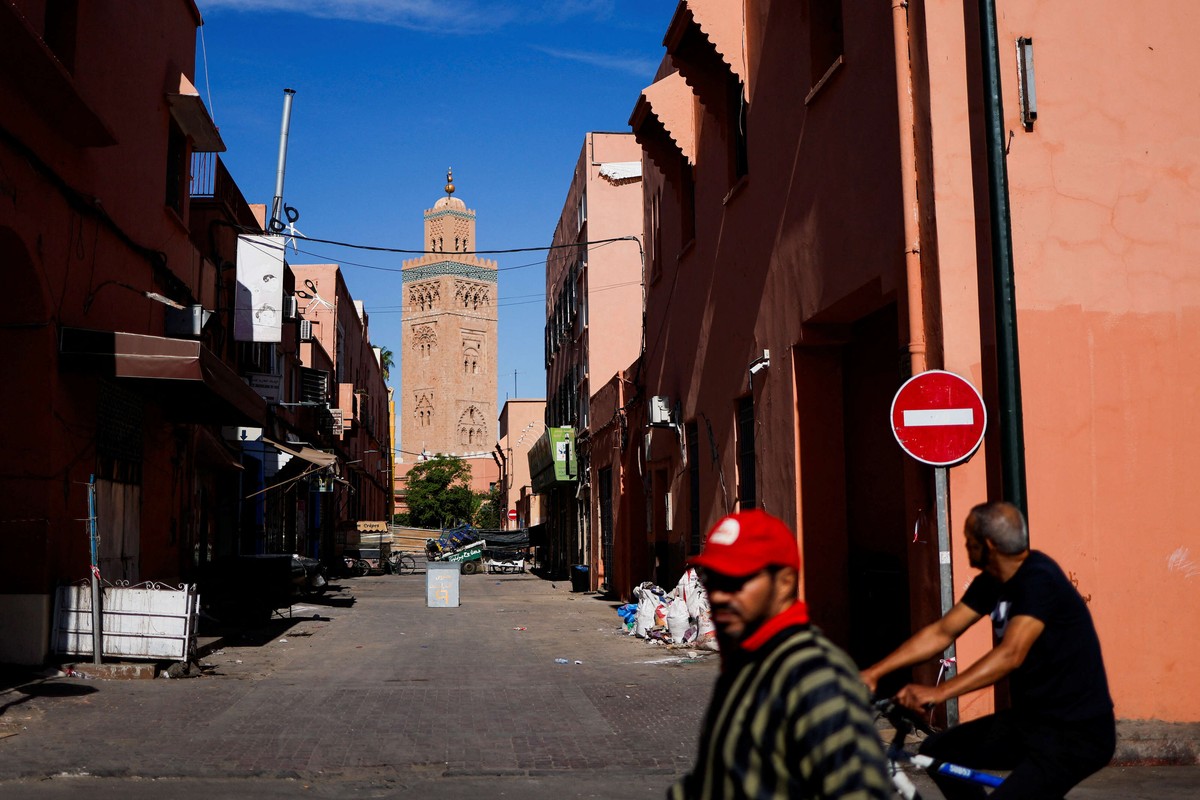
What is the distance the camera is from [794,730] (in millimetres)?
2428

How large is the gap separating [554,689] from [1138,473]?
19.0 feet

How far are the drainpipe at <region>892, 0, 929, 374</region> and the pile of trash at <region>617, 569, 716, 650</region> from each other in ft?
19.8

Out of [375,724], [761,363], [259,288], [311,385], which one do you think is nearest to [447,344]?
[311,385]

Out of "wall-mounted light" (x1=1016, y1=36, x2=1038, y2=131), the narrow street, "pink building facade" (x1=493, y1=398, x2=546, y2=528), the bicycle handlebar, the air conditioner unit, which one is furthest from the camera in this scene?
"pink building facade" (x1=493, y1=398, x2=546, y2=528)

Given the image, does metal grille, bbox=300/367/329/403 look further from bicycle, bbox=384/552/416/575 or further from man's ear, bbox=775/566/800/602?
man's ear, bbox=775/566/800/602

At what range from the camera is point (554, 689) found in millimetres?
11414

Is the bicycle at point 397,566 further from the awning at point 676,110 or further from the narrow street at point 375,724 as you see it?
the awning at point 676,110

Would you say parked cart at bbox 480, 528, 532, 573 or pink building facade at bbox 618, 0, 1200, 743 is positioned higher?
pink building facade at bbox 618, 0, 1200, 743

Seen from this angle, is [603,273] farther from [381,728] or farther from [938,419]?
[938,419]

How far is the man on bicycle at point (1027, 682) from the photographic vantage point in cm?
387

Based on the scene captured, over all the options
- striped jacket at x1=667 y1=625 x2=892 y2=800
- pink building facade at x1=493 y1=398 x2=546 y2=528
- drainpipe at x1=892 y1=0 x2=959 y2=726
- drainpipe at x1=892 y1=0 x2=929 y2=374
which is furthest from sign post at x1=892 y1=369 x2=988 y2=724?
pink building facade at x1=493 y1=398 x2=546 y2=528

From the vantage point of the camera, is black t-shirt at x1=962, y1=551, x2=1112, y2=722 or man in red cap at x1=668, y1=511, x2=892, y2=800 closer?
man in red cap at x1=668, y1=511, x2=892, y2=800

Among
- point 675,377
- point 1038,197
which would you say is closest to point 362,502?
point 675,377

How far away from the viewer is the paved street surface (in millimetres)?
7074
